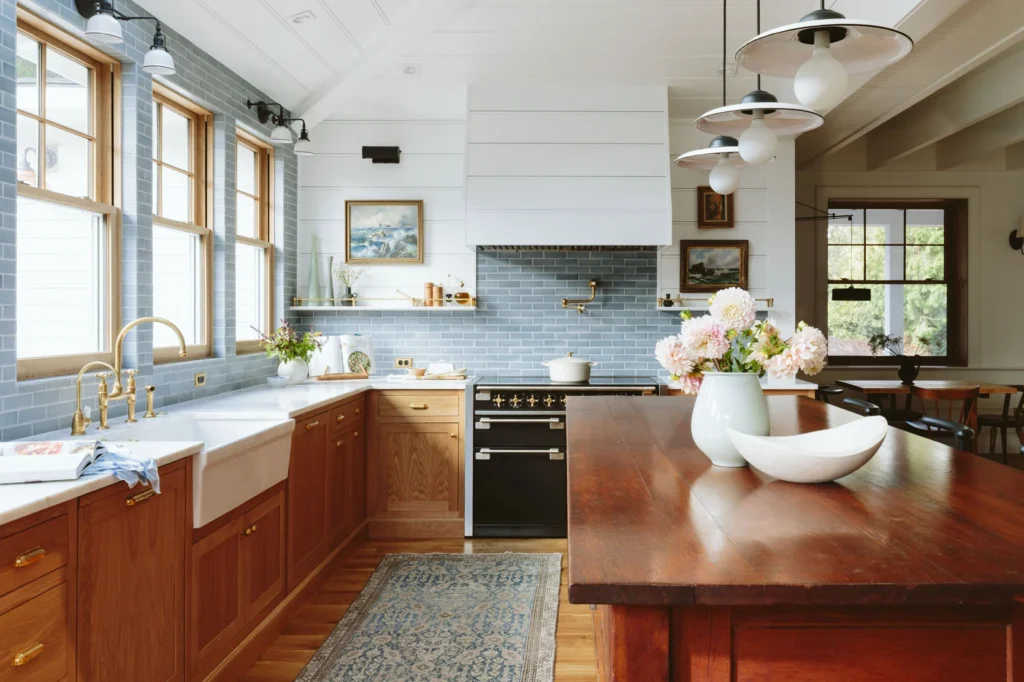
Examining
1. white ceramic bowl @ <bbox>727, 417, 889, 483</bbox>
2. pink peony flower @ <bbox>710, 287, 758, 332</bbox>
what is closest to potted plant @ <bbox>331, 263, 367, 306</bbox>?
pink peony flower @ <bbox>710, 287, 758, 332</bbox>

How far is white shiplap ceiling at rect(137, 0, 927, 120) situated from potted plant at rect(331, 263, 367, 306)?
1082mm

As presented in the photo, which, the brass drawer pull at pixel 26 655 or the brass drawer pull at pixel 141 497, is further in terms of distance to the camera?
the brass drawer pull at pixel 141 497

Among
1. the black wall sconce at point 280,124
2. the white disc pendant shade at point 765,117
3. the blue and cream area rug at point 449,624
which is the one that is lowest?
the blue and cream area rug at point 449,624

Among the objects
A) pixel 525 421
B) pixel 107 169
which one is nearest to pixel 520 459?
pixel 525 421

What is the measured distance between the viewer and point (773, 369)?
6.17 feet

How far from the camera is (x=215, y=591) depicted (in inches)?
102

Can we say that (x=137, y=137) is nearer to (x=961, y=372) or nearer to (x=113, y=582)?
(x=113, y=582)

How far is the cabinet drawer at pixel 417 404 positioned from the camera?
183 inches

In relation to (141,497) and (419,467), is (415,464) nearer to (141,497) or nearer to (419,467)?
(419,467)

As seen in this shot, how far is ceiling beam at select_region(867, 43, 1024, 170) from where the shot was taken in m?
4.68

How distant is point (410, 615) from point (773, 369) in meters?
2.26

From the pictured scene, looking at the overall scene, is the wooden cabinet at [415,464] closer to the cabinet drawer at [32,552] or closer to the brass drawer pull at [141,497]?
the brass drawer pull at [141,497]

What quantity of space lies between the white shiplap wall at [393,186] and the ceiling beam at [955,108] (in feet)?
12.1

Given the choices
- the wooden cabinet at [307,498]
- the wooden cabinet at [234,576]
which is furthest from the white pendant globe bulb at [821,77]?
the wooden cabinet at [307,498]
